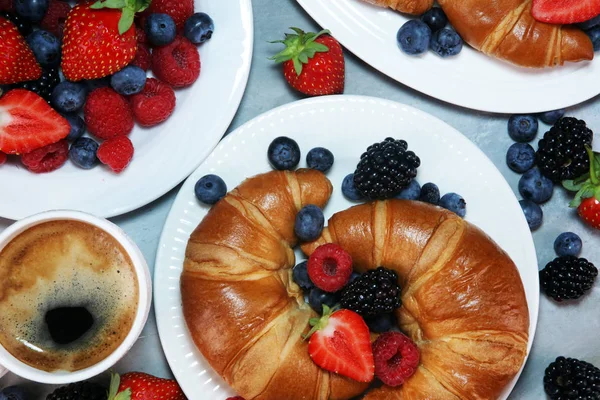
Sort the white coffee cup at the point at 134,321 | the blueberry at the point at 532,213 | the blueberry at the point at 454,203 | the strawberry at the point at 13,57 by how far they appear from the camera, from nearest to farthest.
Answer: the white coffee cup at the point at 134,321 < the strawberry at the point at 13,57 < the blueberry at the point at 454,203 < the blueberry at the point at 532,213

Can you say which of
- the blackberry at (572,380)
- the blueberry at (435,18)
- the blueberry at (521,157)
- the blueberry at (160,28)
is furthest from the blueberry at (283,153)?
the blackberry at (572,380)

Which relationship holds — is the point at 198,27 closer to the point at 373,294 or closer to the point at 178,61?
the point at 178,61

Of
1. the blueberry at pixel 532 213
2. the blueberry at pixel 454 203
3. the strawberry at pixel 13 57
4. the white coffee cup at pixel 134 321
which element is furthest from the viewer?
the blueberry at pixel 532 213

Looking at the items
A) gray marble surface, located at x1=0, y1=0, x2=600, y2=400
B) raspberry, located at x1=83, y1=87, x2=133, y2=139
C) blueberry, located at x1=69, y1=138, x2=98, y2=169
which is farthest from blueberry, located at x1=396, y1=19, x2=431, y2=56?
blueberry, located at x1=69, y1=138, x2=98, y2=169

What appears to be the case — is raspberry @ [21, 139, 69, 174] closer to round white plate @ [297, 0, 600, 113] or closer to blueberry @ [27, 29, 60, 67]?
blueberry @ [27, 29, 60, 67]

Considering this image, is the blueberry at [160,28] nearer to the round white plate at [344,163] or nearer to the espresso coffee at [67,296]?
the round white plate at [344,163]

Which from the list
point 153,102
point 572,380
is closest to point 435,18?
point 153,102

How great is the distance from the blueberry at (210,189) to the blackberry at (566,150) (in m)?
0.80

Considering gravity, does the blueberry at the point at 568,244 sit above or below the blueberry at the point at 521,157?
below

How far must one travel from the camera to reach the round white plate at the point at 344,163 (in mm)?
1779

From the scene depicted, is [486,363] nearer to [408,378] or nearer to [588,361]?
[408,378]

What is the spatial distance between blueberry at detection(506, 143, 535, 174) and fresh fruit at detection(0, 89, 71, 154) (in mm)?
1105

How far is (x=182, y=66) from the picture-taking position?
177 centimetres

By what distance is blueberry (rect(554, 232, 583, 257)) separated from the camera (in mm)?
1900
